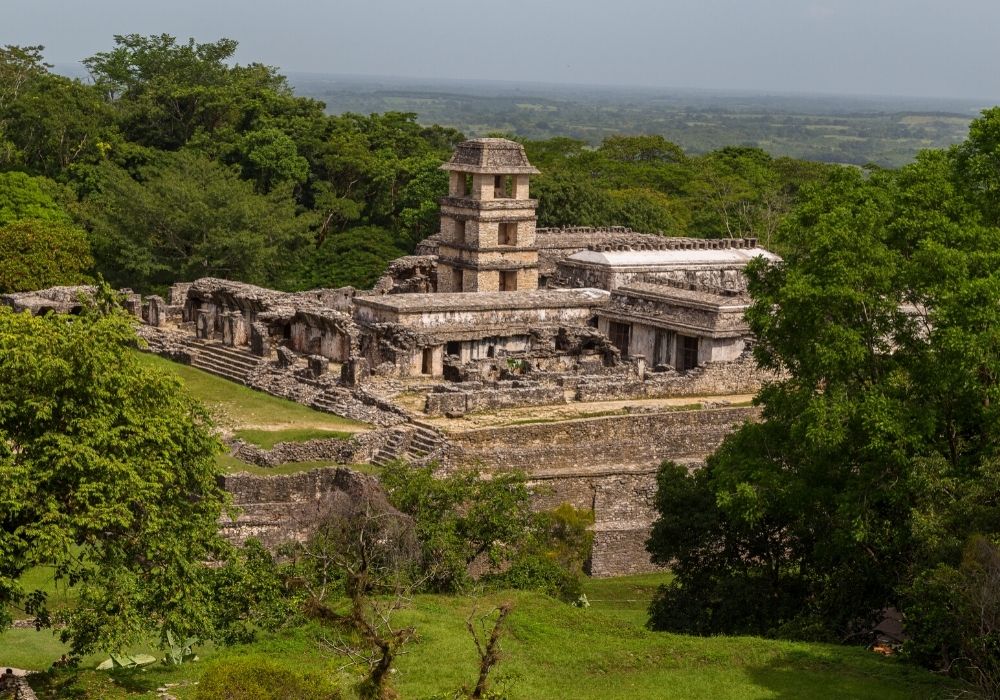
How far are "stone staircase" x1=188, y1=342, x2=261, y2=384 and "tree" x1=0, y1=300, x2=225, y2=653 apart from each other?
20.1 meters

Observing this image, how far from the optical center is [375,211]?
65188 millimetres

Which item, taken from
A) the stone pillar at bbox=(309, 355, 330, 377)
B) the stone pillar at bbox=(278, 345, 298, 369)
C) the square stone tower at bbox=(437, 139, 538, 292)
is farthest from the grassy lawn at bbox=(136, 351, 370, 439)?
the square stone tower at bbox=(437, 139, 538, 292)

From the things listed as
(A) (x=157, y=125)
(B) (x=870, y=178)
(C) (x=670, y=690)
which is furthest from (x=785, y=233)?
(A) (x=157, y=125)

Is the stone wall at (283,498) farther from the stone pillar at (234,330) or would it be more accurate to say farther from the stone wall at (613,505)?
the stone pillar at (234,330)

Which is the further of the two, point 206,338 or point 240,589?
point 206,338

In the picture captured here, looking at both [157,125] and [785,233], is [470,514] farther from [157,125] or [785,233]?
[157,125]

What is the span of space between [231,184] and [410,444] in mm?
24409

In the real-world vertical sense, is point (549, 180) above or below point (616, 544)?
above

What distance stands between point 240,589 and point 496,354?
71.7ft

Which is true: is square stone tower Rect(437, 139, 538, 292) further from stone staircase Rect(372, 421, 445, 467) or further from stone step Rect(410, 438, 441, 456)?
stone step Rect(410, 438, 441, 456)

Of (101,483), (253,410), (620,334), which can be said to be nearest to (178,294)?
(253,410)

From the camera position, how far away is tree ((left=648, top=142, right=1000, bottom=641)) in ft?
77.0

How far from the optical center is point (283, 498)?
3177 centimetres

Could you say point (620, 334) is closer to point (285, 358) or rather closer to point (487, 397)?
point (487, 397)
